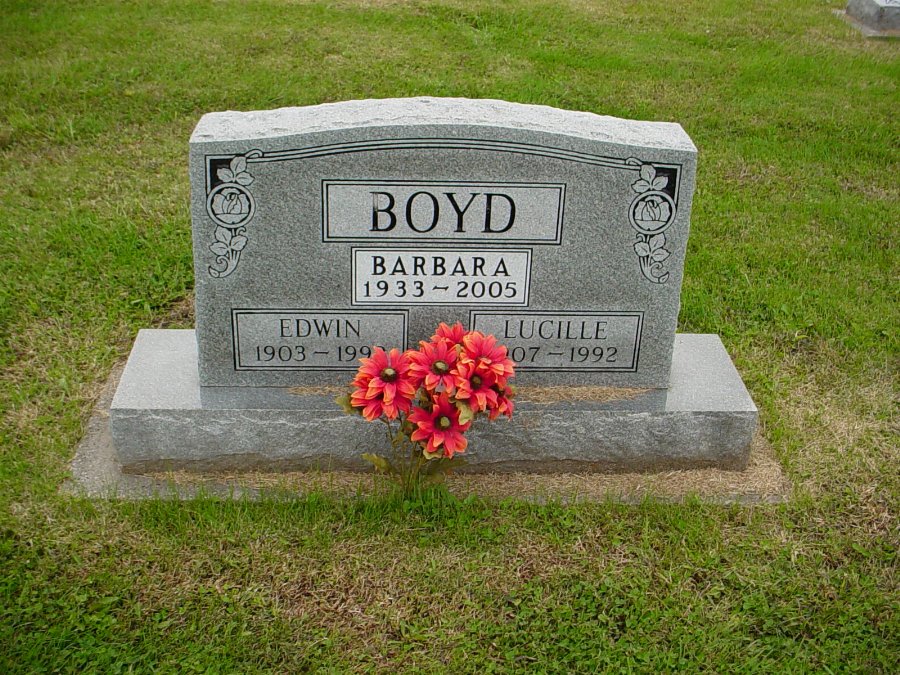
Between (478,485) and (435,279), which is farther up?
(435,279)

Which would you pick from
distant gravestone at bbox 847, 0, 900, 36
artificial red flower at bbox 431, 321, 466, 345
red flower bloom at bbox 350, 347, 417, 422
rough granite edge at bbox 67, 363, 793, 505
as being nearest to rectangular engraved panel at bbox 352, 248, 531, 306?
artificial red flower at bbox 431, 321, 466, 345

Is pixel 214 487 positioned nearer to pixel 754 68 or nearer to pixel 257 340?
pixel 257 340

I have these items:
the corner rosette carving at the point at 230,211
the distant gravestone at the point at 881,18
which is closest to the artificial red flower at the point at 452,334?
the corner rosette carving at the point at 230,211

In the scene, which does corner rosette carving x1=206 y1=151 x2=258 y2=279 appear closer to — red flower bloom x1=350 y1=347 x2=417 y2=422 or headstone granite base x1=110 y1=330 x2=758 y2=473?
headstone granite base x1=110 y1=330 x2=758 y2=473

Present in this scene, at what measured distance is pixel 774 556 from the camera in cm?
368

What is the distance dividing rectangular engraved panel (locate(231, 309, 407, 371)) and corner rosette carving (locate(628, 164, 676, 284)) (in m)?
0.92

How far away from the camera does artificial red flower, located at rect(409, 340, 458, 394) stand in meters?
3.44

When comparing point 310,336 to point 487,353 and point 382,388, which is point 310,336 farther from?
point 487,353

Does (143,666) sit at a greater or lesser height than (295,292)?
lesser

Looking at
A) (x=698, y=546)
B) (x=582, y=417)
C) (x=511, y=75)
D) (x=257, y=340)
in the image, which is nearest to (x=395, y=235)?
(x=257, y=340)

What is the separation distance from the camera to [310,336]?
379cm

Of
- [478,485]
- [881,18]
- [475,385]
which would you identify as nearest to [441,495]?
[478,485]

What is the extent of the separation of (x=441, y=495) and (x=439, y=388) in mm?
466

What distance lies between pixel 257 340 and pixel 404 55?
15.6ft
